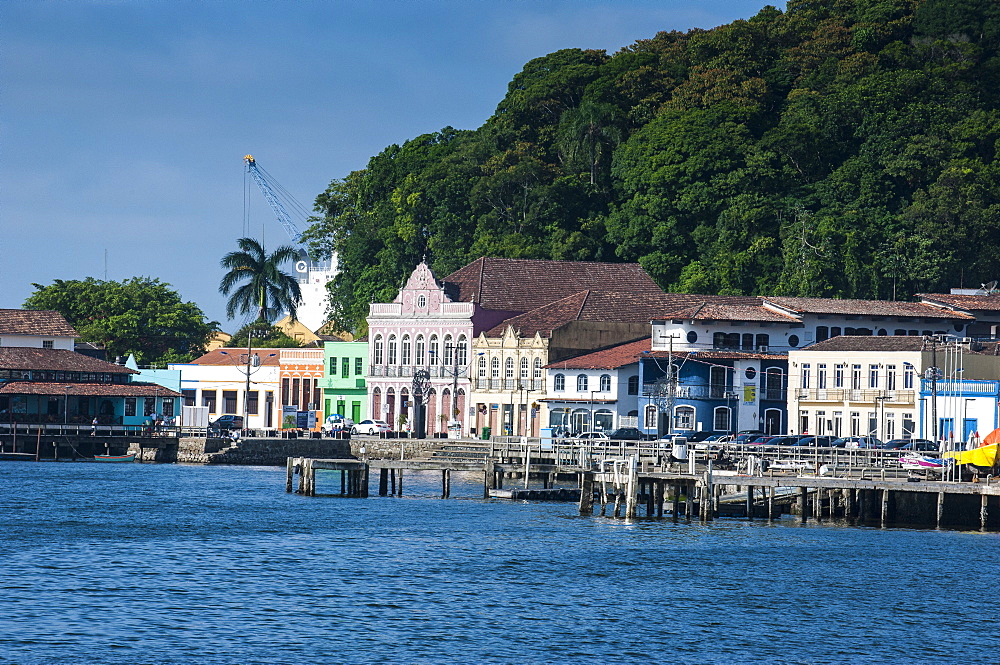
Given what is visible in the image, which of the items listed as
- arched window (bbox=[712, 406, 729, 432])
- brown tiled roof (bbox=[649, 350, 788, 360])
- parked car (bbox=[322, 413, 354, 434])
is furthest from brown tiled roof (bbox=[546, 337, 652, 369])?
parked car (bbox=[322, 413, 354, 434])

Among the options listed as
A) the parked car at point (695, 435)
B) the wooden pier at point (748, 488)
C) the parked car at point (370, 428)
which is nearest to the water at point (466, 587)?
the wooden pier at point (748, 488)

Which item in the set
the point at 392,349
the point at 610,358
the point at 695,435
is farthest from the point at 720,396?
the point at 392,349

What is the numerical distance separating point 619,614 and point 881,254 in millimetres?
79096

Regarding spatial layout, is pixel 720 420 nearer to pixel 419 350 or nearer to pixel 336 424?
pixel 419 350

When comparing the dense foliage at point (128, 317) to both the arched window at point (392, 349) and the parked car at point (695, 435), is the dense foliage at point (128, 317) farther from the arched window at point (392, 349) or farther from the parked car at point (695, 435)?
the parked car at point (695, 435)

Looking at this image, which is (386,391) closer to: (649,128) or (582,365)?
(582,365)

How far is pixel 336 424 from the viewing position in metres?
109

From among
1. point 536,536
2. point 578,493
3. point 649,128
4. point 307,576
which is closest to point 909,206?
point 649,128

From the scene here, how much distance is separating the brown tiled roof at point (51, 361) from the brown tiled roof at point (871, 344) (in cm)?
4578

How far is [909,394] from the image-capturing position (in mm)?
84938

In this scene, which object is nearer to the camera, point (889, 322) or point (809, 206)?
point (889, 322)

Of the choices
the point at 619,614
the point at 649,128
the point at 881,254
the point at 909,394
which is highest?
the point at 649,128

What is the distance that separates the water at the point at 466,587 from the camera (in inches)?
1545

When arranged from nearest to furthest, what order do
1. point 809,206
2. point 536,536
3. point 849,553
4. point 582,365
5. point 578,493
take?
point 849,553, point 536,536, point 578,493, point 582,365, point 809,206
